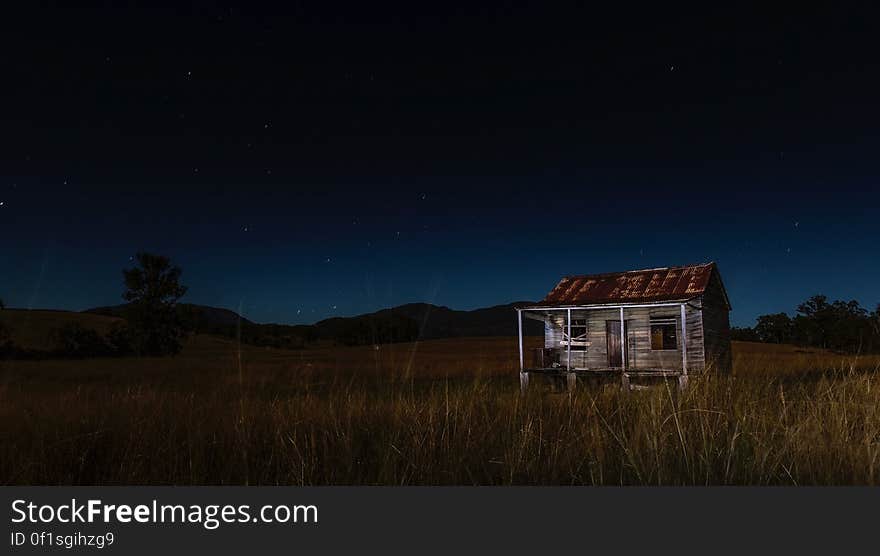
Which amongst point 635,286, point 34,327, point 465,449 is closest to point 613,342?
point 635,286

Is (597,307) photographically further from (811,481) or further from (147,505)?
(147,505)

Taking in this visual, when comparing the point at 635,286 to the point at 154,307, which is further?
the point at 154,307

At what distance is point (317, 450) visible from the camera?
4.35 meters

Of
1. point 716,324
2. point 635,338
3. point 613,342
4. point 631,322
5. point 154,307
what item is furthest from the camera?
point 154,307

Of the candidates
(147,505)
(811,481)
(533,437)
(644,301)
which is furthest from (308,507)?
(644,301)

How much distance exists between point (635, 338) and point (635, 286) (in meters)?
1.98

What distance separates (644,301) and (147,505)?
18645 mm

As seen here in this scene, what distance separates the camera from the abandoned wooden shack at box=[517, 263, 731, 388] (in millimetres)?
19938

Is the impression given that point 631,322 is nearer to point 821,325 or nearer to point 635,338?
point 635,338

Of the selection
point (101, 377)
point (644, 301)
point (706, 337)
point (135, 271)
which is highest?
point (135, 271)

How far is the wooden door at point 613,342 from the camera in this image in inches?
845

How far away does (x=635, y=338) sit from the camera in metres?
21.1

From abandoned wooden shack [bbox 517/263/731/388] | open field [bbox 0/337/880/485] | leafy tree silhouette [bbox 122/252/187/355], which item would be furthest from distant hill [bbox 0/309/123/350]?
open field [bbox 0/337/880/485]

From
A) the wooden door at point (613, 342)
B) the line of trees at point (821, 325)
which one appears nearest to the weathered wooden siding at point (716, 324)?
the wooden door at point (613, 342)
